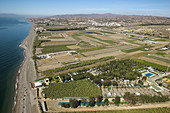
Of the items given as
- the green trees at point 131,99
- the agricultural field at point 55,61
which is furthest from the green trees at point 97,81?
the agricultural field at point 55,61

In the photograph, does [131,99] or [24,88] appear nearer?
[131,99]

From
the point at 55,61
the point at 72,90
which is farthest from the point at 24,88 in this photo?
the point at 55,61

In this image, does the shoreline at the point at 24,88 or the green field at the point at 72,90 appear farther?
the green field at the point at 72,90

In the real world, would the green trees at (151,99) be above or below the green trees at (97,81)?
below

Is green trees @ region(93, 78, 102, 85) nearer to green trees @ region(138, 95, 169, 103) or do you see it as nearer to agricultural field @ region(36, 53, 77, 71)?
green trees @ region(138, 95, 169, 103)

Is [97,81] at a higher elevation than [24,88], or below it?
higher

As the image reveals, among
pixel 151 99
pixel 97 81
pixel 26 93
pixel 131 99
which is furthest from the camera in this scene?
pixel 97 81

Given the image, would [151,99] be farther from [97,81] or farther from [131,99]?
[97,81]

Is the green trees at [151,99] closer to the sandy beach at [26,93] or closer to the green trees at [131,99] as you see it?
the green trees at [131,99]

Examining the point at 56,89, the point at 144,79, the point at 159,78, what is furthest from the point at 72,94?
the point at 159,78
